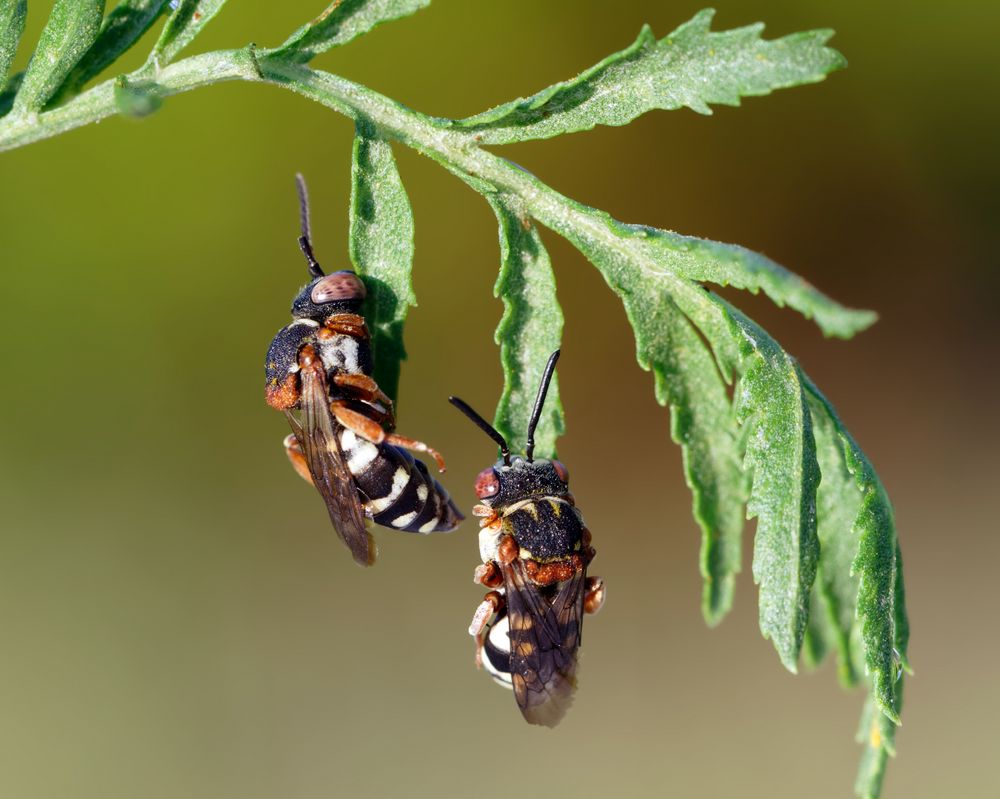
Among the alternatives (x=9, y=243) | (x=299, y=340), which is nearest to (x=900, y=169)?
(x=299, y=340)

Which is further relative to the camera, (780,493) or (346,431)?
(346,431)

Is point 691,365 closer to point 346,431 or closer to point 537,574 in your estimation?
point 537,574

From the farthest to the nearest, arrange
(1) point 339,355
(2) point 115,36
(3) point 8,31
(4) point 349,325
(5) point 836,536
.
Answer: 1. (1) point 339,355
2. (4) point 349,325
3. (5) point 836,536
4. (2) point 115,36
5. (3) point 8,31

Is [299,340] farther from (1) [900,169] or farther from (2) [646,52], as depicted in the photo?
(1) [900,169]

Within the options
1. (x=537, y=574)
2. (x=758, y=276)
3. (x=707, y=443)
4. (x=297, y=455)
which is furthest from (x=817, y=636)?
(x=297, y=455)

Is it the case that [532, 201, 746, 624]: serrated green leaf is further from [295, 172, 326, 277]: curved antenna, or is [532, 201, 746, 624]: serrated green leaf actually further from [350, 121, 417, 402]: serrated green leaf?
[295, 172, 326, 277]: curved antenna

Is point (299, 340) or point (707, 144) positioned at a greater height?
point (707, 144)

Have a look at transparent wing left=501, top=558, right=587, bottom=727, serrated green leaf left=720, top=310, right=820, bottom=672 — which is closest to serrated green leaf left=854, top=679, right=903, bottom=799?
serrated green leaf left=720, top=310, right=820, bottom=672
